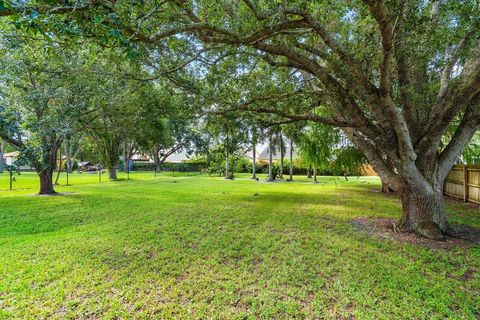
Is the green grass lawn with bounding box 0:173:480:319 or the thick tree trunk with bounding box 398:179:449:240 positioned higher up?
the thick tree trunk with bounding box 398:179:449:240

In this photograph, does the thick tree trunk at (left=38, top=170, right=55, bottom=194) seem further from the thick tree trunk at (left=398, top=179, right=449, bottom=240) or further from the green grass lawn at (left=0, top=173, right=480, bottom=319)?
the thick tree trunk at (left=398, top=179, right=449, bottom=240)

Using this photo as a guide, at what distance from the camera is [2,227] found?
5.96 m

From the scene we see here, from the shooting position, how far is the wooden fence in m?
8.82

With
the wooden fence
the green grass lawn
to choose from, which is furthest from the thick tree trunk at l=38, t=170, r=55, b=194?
the wooden fence

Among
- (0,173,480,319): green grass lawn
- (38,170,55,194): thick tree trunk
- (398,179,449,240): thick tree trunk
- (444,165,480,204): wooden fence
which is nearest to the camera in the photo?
(0,173,480,319): green grass lawn

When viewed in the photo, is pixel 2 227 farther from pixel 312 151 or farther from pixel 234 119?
pixel 312 151

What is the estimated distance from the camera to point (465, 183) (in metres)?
9.49

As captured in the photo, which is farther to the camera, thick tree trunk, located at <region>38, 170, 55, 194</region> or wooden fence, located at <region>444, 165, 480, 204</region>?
thick tree trunk, located at <region>38, 170, 55, 194</region>

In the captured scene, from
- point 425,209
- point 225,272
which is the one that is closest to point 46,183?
point 225,272

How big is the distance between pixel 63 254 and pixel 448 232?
7.03 meters

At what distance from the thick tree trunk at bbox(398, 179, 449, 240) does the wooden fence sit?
5165mm

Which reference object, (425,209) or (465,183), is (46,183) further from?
(465,183)

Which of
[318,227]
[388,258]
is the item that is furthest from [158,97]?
[388,258]

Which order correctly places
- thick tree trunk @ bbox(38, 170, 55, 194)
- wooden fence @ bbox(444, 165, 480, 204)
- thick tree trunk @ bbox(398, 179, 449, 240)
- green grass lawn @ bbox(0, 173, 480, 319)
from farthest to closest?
1. thick tree trunk @ bbox(38, 170, 55, 194)
2. wooden fence @ bbox(444, 165, 480, 204)
3. thick tree trunk @ bbox(398, 179, 449, 240)
4. green grass lawn @ bbox(0, 173, 480, 319)
